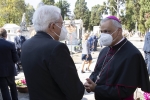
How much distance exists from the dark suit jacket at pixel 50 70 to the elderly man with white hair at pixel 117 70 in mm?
656

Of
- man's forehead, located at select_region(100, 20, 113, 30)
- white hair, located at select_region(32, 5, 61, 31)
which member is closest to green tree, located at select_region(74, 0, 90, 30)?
man's forehead, located at select_region(100, 20, 113, 30)

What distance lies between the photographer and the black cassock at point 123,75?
243 cm

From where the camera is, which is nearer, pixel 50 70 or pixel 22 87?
pixel 50 70

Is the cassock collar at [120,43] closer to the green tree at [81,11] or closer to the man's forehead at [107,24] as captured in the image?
the man's forehead at [107,24]

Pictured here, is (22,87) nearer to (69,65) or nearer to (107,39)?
(107,39)

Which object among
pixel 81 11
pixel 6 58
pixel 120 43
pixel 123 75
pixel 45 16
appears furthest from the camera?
pixel 81 11

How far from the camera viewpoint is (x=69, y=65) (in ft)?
5.98

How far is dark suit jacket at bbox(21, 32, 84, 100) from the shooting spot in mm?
1768

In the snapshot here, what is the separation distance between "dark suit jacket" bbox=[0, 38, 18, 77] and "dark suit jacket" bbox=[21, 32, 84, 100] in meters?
2.70

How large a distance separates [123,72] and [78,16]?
8506 centimetres

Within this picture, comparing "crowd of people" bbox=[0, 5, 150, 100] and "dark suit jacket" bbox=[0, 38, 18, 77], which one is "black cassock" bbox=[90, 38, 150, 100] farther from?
"dark suit jacket" bbox=[0, 38, 18, 77]

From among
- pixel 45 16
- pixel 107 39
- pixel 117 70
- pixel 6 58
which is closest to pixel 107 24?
pixel 107 39

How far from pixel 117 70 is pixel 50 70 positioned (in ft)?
3.21

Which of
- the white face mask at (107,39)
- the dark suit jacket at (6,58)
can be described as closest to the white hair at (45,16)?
the white face mask at (107,39)
